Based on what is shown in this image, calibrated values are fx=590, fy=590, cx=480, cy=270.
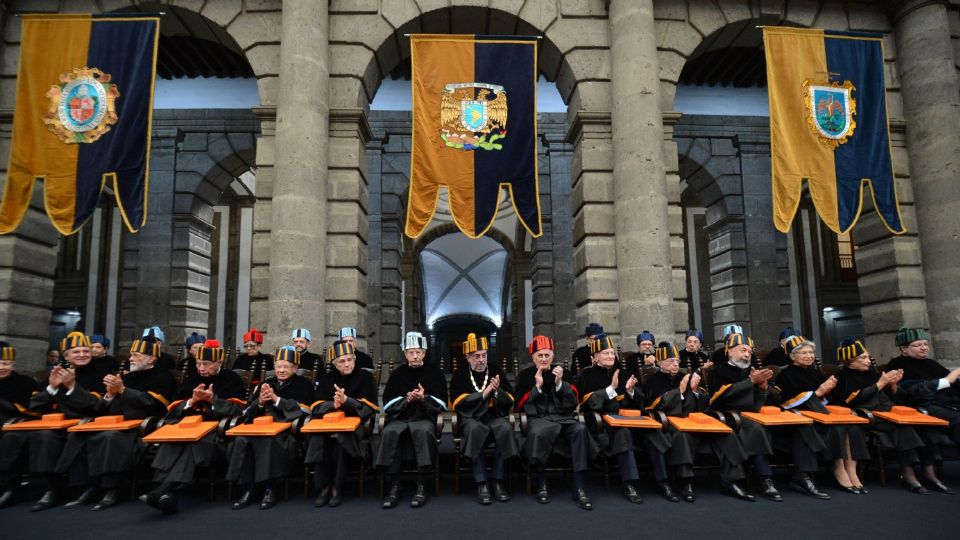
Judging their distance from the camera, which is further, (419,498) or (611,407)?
(611,407)

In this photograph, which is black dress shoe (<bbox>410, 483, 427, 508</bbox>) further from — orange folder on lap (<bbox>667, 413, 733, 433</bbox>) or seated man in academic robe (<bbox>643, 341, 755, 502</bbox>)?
orange folder on lap (<bbox>667, 413, 733, 433</bbox>)

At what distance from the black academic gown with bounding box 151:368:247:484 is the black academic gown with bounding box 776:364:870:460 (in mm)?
5617

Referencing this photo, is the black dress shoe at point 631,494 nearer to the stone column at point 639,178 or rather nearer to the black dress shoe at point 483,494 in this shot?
the black dress shoe at point 483,494

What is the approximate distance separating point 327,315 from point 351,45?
4149 millimetres

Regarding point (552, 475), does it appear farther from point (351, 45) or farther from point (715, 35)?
point (715, 35)

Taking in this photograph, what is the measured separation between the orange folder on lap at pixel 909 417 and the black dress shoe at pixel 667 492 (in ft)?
7.46

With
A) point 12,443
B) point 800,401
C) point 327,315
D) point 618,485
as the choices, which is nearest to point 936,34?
point 800,401

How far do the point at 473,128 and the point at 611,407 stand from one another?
448 cm

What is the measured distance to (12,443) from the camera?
5527 mm

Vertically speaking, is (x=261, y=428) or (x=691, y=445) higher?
(x=261, y=428)

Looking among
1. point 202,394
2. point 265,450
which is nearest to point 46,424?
point 202,394

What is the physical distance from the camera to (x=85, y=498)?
5.47 m

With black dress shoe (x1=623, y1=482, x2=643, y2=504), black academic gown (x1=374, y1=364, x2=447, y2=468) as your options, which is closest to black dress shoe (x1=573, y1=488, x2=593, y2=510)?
black dress shoe (x1=623, y1=482, x2=643, y2=504)

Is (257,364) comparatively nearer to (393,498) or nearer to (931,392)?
(393,498)
